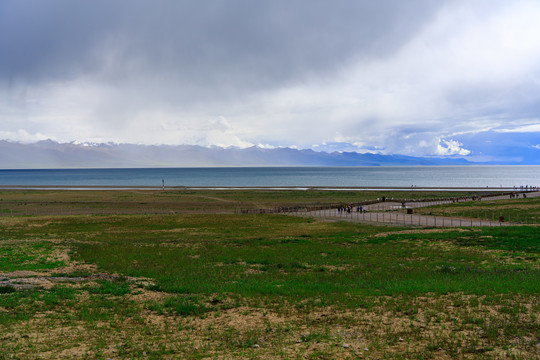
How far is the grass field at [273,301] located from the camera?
34.3 feet

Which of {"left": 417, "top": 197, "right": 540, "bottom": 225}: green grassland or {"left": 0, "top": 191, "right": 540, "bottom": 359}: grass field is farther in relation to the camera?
{"left": 417, "top": 197, "right": 540, "bottom": 225}: green grassland

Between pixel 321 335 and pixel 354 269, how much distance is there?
1075 cm

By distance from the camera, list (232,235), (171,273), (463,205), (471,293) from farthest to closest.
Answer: (463,205), (232,235), (171,273), (471,293)

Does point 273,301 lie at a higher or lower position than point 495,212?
higher

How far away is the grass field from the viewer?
10.4 metres

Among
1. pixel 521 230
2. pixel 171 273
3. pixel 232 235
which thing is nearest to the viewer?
pixel 171 273

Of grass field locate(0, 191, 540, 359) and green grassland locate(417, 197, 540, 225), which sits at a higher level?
grass field locate(0, 191, 540, 359)

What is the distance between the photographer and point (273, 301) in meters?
14.9

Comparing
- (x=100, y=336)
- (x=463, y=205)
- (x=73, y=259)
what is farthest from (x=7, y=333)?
(x=463, y=205)

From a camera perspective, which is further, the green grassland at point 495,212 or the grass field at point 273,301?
the green grassland at point 495,212

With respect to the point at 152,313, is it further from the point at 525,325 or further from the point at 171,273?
the point at 525,325

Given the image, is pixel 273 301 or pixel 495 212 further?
pixel 495 212

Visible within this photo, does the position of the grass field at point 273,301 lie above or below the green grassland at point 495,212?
above

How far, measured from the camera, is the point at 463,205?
68.8 metres
